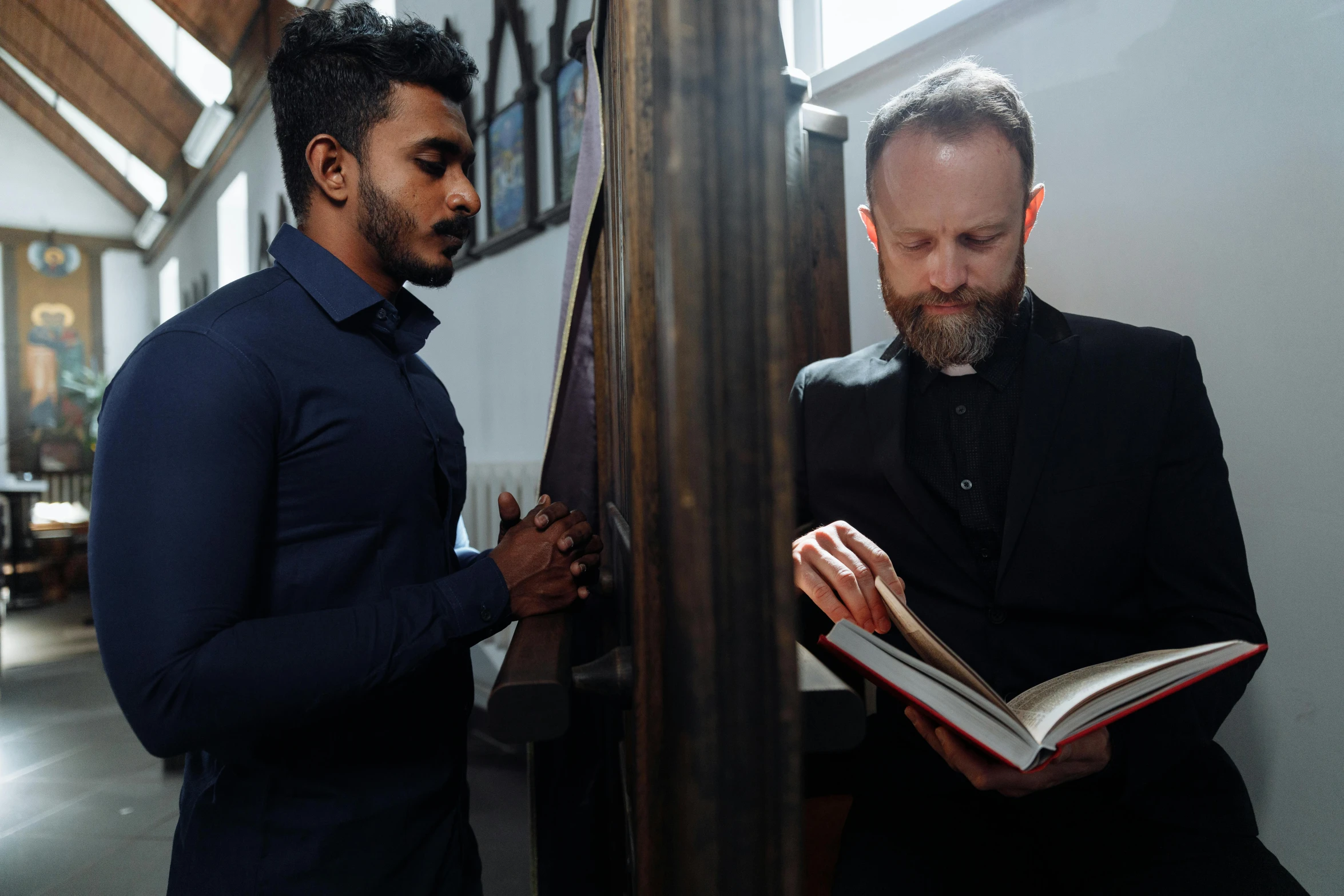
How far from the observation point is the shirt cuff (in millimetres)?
860

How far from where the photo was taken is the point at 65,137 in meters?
10.1

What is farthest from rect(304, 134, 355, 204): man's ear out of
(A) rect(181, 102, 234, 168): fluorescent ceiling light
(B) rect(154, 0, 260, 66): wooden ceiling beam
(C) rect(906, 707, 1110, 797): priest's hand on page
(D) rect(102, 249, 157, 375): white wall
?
(D) rect(102, 249, 157, 375): white wall

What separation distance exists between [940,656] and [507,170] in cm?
311

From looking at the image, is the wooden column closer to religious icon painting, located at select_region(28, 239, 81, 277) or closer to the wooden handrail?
the wooden handrail

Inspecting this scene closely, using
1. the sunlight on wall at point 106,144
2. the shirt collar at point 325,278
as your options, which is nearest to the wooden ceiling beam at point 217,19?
the sunlight on wall at point 106,144

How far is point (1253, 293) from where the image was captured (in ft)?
4.02

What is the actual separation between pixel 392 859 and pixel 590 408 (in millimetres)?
663

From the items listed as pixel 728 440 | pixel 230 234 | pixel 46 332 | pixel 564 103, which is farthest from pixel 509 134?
pixel 46 332

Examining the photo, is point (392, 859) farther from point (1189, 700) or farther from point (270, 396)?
point (1189, 700)

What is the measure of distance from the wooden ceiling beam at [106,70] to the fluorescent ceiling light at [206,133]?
Result: 33 centimetres

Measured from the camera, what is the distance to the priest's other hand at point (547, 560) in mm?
859

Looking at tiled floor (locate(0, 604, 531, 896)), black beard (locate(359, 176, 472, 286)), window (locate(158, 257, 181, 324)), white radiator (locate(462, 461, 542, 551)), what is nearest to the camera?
black beard (locate(359, 176, 472, 286))

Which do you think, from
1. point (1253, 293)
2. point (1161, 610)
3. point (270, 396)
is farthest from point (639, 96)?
point (1253, 293)

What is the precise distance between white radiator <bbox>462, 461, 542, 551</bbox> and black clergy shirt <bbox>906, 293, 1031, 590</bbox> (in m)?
1.95
